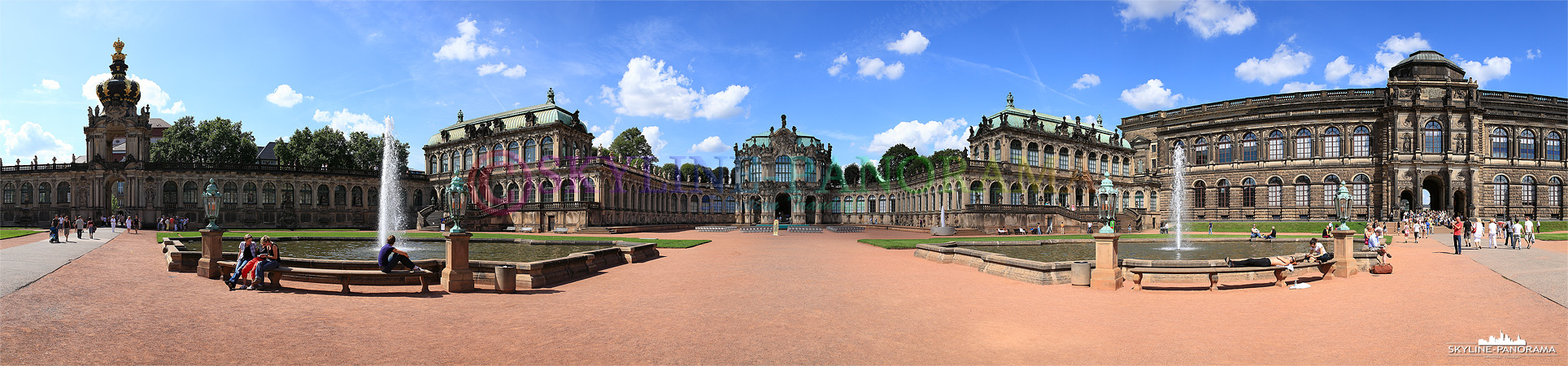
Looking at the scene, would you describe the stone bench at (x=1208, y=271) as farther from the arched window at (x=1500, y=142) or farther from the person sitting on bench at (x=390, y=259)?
the arched window at (x=1500, y=142)

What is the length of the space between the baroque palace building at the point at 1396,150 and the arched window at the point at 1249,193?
0.07m

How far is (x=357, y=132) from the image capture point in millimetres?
68062

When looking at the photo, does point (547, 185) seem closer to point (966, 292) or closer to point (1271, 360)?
point (966, 292)

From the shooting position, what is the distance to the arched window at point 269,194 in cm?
5204

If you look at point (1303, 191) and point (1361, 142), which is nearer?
point (1361, 142)

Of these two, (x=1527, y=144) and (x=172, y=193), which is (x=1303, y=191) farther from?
(x=172, y=193)

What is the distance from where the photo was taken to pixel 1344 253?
16.3m

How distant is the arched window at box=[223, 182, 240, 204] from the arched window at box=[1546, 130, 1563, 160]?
4230 inches

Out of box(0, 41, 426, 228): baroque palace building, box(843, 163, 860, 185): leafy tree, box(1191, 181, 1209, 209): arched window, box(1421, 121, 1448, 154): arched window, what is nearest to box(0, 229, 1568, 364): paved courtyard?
box(0, 41, 426, 228): baroque palace building

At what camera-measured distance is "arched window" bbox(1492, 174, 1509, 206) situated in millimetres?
53094

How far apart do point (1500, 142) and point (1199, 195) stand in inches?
884

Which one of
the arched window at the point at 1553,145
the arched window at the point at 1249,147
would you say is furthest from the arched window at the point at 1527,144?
the arched window at the point at 1249,147

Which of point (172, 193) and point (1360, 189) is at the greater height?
point (172, 193)

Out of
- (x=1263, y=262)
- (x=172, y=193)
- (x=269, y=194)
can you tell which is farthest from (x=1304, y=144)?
(x=172, y=193)
